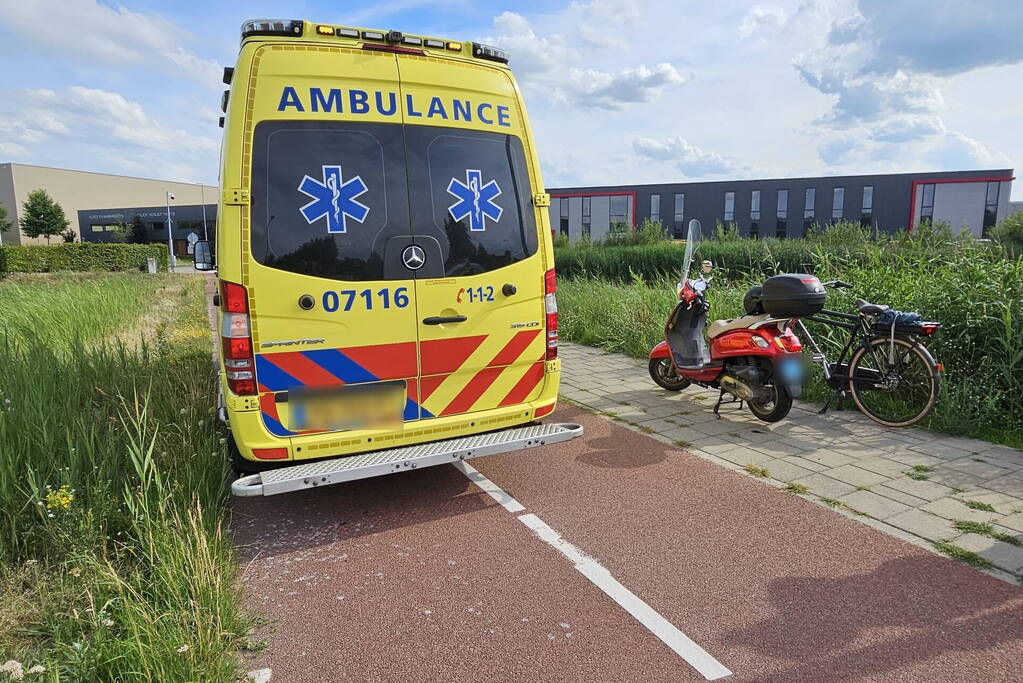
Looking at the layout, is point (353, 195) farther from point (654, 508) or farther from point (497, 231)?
point (654, 508)

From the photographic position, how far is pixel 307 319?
3730 millimetres

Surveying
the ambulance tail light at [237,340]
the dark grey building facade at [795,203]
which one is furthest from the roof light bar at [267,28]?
the dark grey building facade at [795,203]

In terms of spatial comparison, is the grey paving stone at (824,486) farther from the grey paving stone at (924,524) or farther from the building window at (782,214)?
the building window at (782,214)

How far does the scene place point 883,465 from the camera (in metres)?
4.67

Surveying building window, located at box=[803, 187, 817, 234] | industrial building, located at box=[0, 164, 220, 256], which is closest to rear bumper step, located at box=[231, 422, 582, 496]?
industrial building, located at box=[0, 164, 220, 256]

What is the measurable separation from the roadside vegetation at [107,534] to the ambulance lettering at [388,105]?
1.94 metres

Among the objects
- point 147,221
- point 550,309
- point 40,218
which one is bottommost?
point 550,309

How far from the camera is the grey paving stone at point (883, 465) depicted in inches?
179

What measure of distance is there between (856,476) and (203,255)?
17.0ft

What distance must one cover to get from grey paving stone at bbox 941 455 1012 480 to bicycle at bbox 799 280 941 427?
606 millimetres

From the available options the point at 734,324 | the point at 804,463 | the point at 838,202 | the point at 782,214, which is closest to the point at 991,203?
the point at 838,202

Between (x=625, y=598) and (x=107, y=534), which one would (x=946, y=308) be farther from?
(x=107, y=534)

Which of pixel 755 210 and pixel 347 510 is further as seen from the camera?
pixel 755 210

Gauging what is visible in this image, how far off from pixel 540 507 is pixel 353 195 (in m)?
2.23
